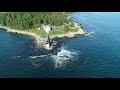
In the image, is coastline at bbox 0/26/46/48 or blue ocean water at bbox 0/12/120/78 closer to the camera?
blue ocean water at bbox 0/12/120/78

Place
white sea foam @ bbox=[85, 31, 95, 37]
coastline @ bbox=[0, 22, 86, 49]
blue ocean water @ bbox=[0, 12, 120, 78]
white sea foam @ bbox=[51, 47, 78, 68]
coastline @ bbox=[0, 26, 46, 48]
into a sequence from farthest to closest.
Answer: coastline @ bbox=[0, 26, 46, 48] < coastline @ bbox=[0, 22, 86, 49] < white sea foam @ bbox=[85, 31, 95, 37] < white sea foam @ bbox=[51, 47, 78, 68] < blue ocean water @ bbox=[0, 12, 120, 78]

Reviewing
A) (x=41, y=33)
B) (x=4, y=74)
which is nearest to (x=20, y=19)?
(x=41, y=33)

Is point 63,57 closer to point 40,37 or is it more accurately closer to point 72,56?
point 72,56

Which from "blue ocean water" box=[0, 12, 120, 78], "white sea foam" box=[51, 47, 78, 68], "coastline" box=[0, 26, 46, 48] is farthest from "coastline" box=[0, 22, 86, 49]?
"white sea foam" box=[51, 47, 78, 68]

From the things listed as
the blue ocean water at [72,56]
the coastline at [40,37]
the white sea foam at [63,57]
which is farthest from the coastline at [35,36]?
the white sea foam at [63,57]

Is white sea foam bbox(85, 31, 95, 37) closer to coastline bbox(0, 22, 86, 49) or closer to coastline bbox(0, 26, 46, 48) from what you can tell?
coastline bbox(0, 22, 86, 49)

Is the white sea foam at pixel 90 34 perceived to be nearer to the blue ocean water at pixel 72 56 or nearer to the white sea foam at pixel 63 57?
the blue ocean water at pixel 72 56

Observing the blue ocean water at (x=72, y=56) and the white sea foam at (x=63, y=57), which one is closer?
the blue ocean water at (x=72, y=56)
